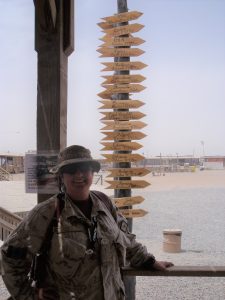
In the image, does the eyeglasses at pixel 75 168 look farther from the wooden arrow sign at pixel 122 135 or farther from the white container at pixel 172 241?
the white container at pixel 172 241

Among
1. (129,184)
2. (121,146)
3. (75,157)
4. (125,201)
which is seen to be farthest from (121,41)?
(75,157)

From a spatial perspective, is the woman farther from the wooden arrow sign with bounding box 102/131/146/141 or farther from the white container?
the white container

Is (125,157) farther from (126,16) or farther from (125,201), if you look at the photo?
(126,16)

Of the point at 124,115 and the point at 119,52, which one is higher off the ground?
the point at 119,52

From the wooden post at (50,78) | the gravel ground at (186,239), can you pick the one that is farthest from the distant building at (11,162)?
the wooden post at (50,78)

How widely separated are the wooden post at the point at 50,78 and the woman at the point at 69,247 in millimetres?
319

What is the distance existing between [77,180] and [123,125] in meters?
3.27

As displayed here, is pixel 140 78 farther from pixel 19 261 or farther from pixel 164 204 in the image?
pixel 164 204

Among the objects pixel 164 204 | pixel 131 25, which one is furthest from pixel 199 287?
pixel 164 204

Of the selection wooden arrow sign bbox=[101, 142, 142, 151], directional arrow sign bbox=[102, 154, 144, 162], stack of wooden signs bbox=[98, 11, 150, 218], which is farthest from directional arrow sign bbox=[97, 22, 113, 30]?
directional arrow sign bbox=[102, 154, 144, 162]

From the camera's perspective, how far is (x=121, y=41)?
18.3ft

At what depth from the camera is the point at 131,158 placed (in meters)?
5.48

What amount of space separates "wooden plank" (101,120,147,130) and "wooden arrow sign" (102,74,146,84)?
1.80 ft

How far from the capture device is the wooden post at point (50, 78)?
2580 millimetres
